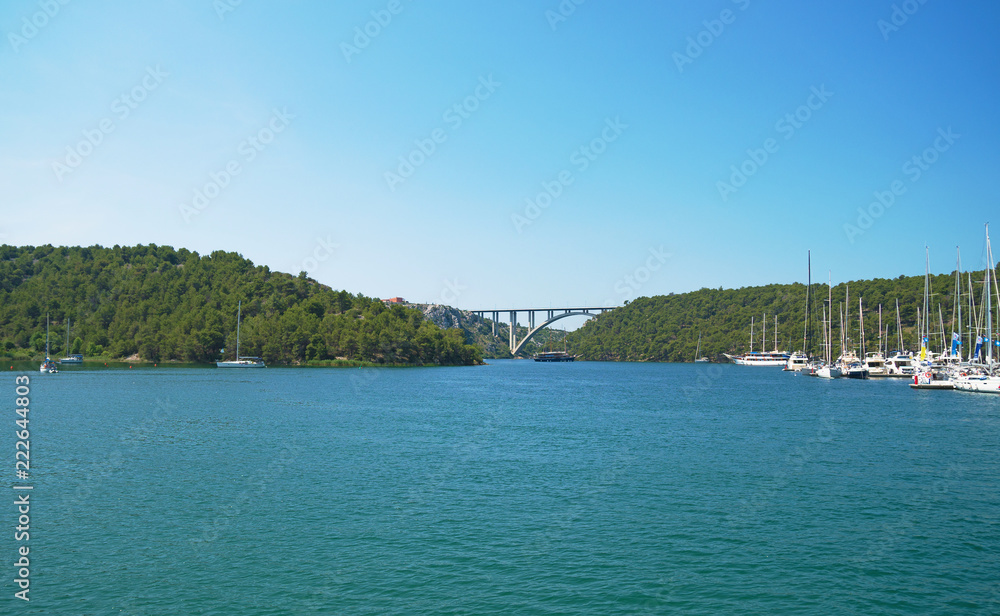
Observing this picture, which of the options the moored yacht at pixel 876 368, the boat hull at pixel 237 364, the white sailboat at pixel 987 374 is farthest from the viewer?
the boat hull at pixel 237 364

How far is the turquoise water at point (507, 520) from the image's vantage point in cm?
1700

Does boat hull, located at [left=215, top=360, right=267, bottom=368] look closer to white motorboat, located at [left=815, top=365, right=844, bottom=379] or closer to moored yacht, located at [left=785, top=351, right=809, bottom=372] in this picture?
white motorboat, located at [left=815, top=365, right=844, bottom=379]

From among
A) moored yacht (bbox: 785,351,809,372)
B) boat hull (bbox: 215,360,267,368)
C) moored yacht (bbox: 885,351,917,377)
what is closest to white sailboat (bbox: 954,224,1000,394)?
moored yacht (bbox: 885,351,917,377)

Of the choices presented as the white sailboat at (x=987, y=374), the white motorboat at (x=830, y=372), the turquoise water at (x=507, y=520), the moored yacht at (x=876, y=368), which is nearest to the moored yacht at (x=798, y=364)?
the moored yacht at (x=876, y=368)

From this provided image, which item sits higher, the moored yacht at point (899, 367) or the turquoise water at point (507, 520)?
the moored yacht at point (899, 367)

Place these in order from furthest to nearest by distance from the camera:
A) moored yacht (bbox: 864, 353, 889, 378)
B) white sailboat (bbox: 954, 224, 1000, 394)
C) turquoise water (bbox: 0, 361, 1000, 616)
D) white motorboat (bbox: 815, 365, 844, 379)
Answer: moored yacht (bbox: 864, 353, 889, 378) < white motorboat (bbox: 815, 365, 844, 379) < white sailboat (bbox: 954, 224, 1000, 394) < turquoise water (bbox: 0, 361, 1000, 616)

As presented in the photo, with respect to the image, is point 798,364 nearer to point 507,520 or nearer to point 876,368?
point 876,368

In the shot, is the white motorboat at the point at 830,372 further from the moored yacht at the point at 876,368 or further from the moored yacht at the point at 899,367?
the moored yacht at the point at 899,367

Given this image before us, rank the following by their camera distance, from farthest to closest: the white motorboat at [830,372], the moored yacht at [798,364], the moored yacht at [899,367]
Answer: the moored yacht at [798,364]
the moored yacht at [899,367]
the white motorboat at [830,372]

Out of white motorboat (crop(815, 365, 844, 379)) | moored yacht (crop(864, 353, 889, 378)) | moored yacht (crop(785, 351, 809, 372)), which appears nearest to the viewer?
white motorboat (crop(815, 365, 844, 379))

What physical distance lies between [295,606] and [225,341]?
183243 mm

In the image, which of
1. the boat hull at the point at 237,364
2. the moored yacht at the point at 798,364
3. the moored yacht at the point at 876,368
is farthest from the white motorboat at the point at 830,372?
the boat hull at the point at 237,364

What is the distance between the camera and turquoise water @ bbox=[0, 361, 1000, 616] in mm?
17000

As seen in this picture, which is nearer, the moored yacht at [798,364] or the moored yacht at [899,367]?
the moored yacht at [899,367]
